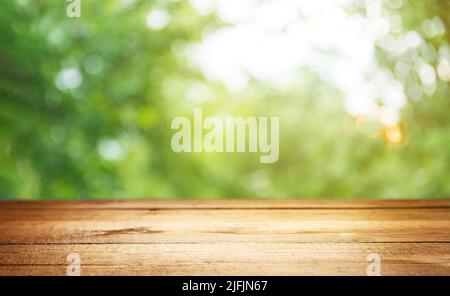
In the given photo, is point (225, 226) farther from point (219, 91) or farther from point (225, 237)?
point (219, 91)

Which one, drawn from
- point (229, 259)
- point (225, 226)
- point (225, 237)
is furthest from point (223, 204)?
point (229, 259)

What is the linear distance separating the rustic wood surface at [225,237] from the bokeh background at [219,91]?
183 centimetres

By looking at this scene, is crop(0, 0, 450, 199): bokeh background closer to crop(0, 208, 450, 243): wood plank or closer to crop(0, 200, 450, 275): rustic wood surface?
crop(0, 200, 450, 275): rustic wood surface

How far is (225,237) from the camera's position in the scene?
3.54ft
